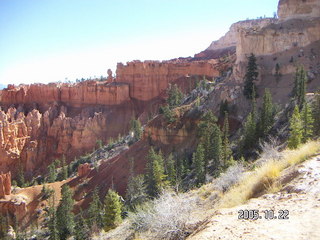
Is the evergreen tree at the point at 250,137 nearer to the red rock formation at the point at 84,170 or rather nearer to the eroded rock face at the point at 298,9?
the eroded rock face at the point at 298,9

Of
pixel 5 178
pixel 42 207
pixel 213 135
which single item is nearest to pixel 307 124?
pixel 213 135

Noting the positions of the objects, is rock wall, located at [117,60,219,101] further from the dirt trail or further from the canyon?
the dirt trail

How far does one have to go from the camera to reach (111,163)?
46219mm

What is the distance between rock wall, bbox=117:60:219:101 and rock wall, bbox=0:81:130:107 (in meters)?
3.20

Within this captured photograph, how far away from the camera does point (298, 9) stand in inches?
1658

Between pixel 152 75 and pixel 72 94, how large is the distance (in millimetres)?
23522

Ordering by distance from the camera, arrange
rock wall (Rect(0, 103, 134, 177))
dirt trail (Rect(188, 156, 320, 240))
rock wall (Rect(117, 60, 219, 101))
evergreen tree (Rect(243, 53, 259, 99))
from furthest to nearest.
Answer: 1. rock wall (Rect(117, 60, 219, 101))
2. rock wall (Rect(0, 103, 134, 177))
3. evergreen tree (Rect(243, 53, 259, 99))
4. dirt trail (Rect(188, 156, 320, 240))

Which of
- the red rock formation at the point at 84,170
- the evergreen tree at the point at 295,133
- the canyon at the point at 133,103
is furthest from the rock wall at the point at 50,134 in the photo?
the evergreen tree at the point at 295,133

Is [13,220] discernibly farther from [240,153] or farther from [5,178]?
[240,153]

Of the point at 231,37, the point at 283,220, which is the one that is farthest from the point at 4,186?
the point at 231,37

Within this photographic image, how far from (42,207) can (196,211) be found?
3687 cm

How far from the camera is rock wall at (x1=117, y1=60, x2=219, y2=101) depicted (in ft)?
262
